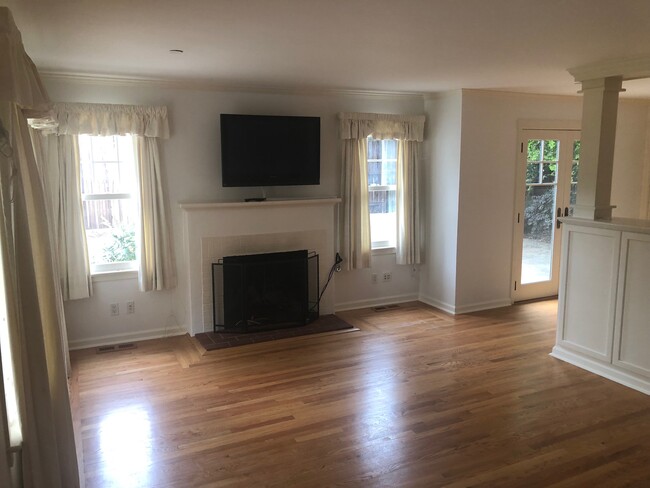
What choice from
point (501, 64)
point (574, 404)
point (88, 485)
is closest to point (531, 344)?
point (574, 404)

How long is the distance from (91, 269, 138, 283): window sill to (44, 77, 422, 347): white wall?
0.14 feet

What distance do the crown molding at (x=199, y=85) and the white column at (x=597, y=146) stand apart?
2.01m

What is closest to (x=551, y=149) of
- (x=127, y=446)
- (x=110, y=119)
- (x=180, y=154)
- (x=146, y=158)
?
(x=180, y=154)

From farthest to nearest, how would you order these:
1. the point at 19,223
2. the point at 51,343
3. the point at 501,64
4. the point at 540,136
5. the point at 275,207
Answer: the point at 540,136 < the point at 275,207 < the point at 501,64 < the point at 51,343 < the point at 19,223

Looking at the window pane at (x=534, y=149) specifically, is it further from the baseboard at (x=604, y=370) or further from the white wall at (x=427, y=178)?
Result: the baseboard at (x=604, y=370)

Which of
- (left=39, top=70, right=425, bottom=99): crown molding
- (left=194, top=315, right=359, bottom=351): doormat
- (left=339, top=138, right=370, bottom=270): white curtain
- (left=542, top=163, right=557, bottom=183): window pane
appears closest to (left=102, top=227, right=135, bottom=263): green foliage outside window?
(left=194, top=315, right=359, bottom=351): doormat

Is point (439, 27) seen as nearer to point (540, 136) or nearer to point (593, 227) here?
point (593, 227)

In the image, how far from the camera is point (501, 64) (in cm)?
402

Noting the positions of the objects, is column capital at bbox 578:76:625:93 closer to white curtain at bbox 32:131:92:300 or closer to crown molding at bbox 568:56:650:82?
crown molding at bbox 568:56:650:82

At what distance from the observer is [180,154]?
195 inches

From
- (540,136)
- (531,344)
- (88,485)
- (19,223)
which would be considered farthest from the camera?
(540,136)

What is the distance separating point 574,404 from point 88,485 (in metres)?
2.98

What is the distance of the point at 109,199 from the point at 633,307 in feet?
13.9

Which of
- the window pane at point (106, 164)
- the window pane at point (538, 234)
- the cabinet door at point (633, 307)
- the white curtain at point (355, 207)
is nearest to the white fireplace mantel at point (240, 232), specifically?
the white curtain at point (355, 207)
